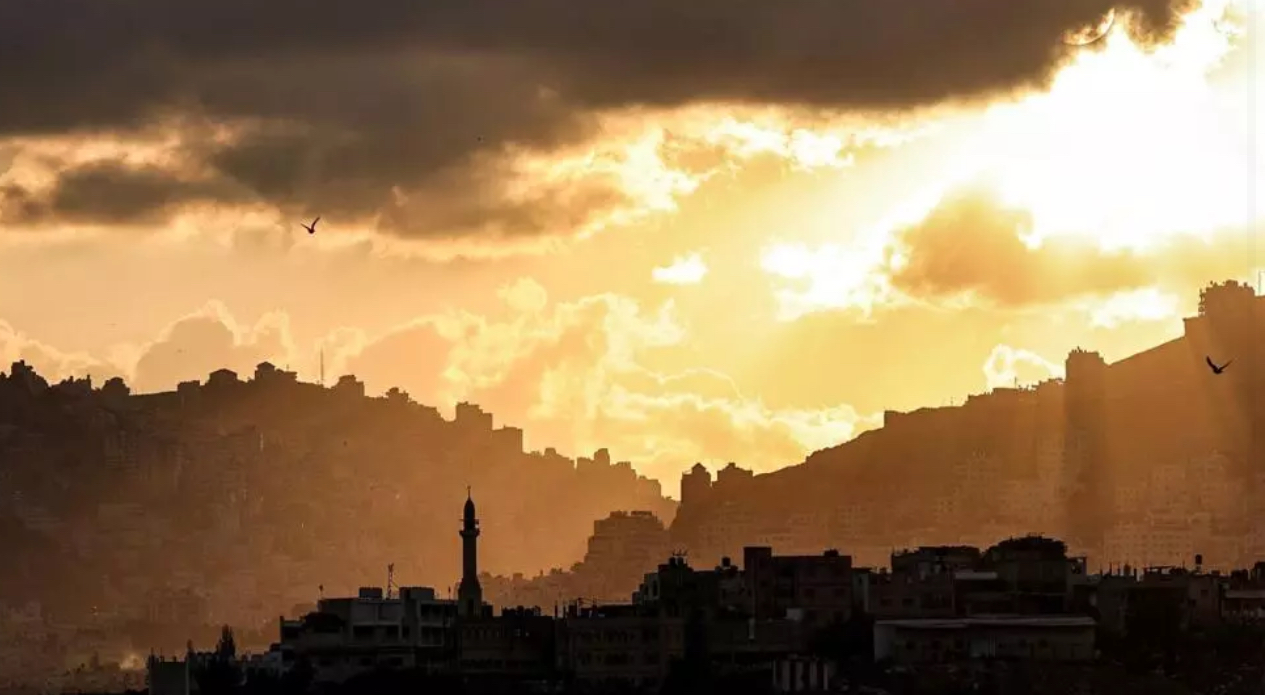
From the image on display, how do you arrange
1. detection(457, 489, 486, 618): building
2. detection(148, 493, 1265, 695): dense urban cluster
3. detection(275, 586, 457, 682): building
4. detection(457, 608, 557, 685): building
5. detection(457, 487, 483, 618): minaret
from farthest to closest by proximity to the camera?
detection(457, 487, 483, 618): minaret
detection(457, 489, 486, 618): building
detection(275, 586, 457, 682): building
detection(457, 608, 557, 685): building
detection(148, 493, 1265, 695): dense urban cluster

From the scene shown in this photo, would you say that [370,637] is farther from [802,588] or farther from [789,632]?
[789,632]

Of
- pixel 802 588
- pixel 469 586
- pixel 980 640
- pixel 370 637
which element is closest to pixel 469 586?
pixel 469 586

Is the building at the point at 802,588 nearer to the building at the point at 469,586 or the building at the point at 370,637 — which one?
the building at the point at 469,586

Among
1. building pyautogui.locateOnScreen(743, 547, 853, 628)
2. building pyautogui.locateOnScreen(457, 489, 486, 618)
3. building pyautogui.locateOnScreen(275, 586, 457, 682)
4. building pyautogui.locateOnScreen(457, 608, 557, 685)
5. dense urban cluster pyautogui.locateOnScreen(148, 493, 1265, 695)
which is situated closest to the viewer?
dense urban cluster pyautogui.locateOnScreen(148, 493, 1265, 695)

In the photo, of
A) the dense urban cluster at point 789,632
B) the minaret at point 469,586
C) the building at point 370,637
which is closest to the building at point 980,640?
the dense urban cluster at point 789,632

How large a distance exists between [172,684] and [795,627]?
944 inches

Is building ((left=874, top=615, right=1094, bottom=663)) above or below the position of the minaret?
below

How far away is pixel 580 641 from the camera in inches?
4660

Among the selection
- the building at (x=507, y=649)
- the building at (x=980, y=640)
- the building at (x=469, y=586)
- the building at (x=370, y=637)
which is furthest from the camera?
the building at (x=469, y=586)

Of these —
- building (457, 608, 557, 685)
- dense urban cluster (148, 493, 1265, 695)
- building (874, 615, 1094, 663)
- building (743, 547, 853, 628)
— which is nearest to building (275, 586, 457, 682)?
dense urban cluster (148, 493, 1265, 695)

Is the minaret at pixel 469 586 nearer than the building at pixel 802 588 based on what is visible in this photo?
No

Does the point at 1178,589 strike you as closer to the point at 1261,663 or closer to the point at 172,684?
the point at 1261,663

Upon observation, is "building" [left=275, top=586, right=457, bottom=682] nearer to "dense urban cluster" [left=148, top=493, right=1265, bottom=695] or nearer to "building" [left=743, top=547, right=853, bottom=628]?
"dense urban cluster" [left=148, top=493, right=1265, bottom=695]

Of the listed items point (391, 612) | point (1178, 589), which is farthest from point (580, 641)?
point (1178, 589)
